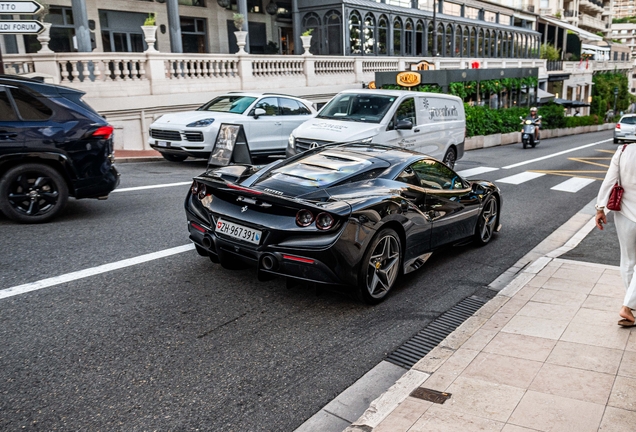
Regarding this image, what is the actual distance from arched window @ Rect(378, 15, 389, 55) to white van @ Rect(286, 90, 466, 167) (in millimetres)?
22468

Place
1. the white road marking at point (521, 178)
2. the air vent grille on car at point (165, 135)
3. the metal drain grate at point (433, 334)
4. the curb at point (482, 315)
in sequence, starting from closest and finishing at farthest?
the curb at point (482, 315), the metal drain grate at point (433, 334), the air vent grille on car at point (165, 135), the white road marking at point (521, 178)

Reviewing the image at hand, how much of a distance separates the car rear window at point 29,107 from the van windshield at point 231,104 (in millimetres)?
7187

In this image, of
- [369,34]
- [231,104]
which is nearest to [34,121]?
[231,104]

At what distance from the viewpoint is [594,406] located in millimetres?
3820

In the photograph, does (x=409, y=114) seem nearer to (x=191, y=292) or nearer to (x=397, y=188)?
(x=397, y=188)

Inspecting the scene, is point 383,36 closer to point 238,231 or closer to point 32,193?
point 32,193

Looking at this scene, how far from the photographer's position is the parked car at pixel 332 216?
17.4ft

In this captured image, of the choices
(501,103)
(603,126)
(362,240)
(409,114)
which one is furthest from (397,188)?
(603,126)

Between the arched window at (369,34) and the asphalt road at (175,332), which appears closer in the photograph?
the asphalt road at (175,332)

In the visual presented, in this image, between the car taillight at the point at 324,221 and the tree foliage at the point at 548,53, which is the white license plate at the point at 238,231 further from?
the tree foliage at the point at 548,53

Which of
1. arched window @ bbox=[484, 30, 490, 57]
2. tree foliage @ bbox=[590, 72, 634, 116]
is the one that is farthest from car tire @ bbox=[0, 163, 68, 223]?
tree foliage @ bbox=[590, 72, 634, 116]

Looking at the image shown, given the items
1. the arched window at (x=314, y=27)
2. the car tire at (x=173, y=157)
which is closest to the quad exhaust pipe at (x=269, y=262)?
the car tire at (x=173, y=157)

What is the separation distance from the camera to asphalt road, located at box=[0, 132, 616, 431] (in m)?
3.83

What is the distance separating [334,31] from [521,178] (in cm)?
1996
